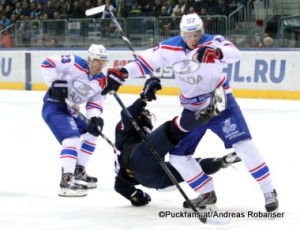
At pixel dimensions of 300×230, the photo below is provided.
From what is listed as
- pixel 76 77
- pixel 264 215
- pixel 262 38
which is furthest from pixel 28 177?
pixel 262 38

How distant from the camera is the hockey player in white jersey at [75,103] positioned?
5738 mm

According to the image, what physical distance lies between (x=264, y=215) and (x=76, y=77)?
6.53 ft

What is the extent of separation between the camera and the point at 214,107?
4.52 meters

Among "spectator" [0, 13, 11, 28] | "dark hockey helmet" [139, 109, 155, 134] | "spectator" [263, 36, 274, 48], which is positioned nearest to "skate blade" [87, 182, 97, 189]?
"dark hockey helmet" [139, 109, 155, 134]

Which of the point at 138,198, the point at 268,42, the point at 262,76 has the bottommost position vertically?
the point at 262,76

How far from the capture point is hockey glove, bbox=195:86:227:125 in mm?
4516

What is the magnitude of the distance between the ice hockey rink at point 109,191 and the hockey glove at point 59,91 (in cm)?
65

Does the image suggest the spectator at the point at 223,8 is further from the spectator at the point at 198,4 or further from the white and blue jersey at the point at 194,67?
the white and blue jersey at the point at 194,67

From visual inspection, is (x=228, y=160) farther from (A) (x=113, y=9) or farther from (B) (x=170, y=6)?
(A) (x=113, y=9)

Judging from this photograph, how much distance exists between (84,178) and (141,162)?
116 centimetres

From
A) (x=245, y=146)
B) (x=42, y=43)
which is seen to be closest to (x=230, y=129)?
(x=245, y=146)

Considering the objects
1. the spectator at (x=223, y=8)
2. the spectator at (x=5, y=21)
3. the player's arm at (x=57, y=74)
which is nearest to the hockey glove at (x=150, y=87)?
the player's arm at (x=57, y=74)

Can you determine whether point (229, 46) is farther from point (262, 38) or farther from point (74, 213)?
point (262, 38)

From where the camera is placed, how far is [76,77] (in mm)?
6098
